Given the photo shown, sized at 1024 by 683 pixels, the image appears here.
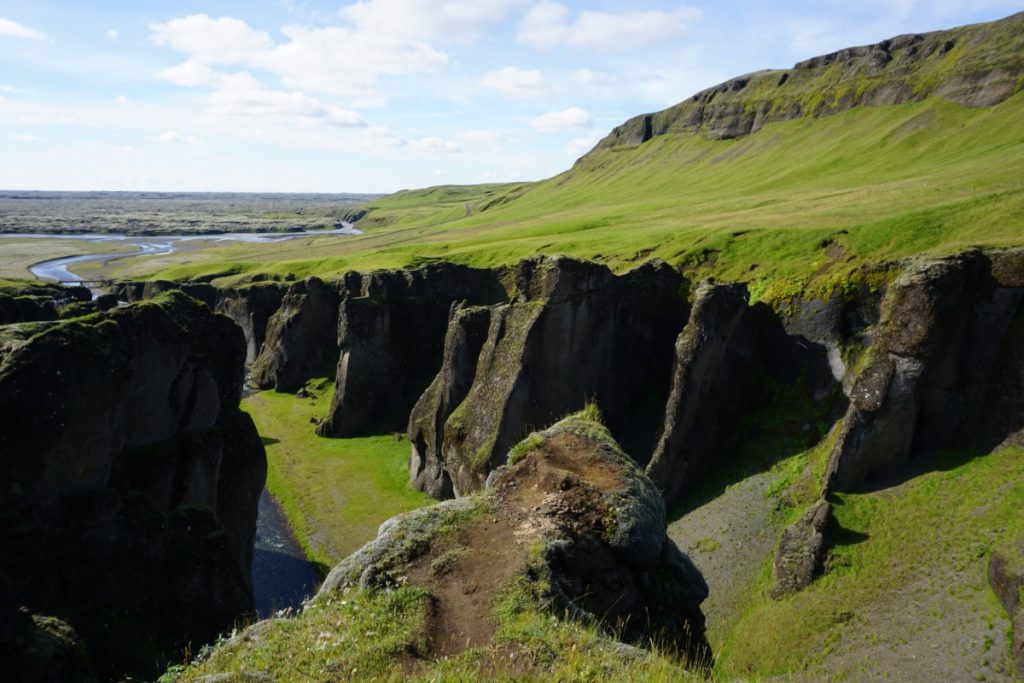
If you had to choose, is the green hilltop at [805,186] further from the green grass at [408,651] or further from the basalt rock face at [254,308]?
the green grass at [408,651]

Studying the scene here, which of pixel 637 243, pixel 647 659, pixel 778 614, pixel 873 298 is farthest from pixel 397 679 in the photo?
pixel 637 243

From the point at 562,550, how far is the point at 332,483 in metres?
39.4

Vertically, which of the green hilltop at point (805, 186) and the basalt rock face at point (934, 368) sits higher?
the green hilltop at point (805, 186)

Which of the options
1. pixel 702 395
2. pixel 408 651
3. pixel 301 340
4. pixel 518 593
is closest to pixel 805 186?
pixel 702 395

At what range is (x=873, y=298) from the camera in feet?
129

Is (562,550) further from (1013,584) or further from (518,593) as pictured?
(1013,584)

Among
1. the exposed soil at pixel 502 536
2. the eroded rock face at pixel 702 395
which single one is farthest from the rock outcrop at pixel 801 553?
the exposed soil at pixel 502 536

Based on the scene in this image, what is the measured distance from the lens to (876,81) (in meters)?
→ 136

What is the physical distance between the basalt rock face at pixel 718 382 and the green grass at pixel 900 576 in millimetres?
8699

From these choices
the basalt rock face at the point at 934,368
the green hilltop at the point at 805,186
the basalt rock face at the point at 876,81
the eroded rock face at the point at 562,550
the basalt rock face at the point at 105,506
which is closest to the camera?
the eroded rock face at the point at 562,550

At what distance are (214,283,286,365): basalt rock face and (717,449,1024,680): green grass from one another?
77189mm

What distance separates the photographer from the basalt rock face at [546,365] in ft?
137

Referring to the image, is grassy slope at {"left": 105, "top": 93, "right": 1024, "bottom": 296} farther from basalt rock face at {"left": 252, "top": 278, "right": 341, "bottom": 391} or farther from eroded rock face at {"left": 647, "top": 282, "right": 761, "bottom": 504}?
basalt rock face at {"left": 252, "top": 278, "right": 341, "bottom": 391}

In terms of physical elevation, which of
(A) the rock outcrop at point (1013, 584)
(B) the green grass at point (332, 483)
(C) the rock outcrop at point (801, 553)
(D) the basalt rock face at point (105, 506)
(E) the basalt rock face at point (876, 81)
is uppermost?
(E) the basalt rock face at point (876, 81)
